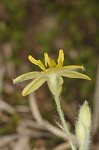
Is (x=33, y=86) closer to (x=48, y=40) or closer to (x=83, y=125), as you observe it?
(x=83, y=125)

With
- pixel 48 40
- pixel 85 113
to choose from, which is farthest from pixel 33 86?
pixel 48 40

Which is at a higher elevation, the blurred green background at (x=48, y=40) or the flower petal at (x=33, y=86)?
the blurred green background at (x=48, y=40)

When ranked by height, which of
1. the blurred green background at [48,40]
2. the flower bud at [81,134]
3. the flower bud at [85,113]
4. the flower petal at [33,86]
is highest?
the blurred green background at [48,40]

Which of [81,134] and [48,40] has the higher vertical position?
[48,40]

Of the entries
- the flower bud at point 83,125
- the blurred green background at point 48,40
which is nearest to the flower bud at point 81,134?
the flower bud at point 83,125

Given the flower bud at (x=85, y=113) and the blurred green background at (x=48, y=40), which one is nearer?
the flower bud at (x=85, y=113)

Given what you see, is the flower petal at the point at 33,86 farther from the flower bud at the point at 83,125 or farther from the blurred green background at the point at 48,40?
the blurred green background at the point at 48,40

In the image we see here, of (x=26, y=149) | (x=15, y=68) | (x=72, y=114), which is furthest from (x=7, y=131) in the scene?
(x=15, y=68)

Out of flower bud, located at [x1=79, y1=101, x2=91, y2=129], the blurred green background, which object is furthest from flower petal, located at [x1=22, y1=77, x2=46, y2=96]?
the blurred green background

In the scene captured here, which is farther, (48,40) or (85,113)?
(48,40)
